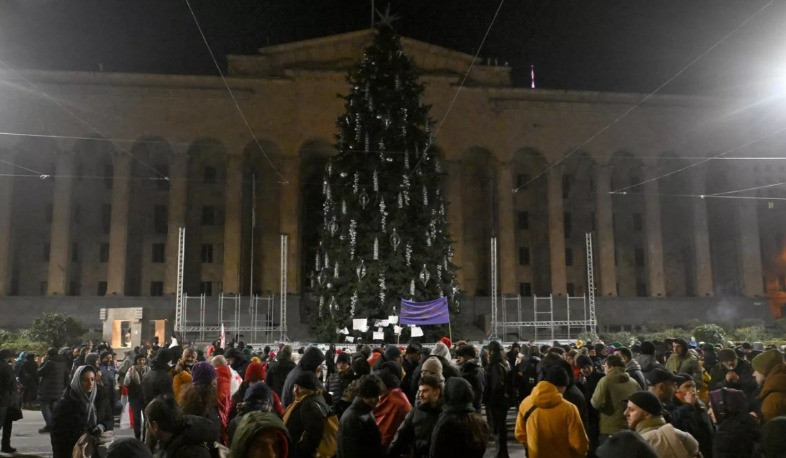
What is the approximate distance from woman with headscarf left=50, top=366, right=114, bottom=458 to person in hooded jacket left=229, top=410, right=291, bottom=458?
3.89 meters

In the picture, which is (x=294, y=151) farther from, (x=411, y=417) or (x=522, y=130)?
(x=411, y=417)

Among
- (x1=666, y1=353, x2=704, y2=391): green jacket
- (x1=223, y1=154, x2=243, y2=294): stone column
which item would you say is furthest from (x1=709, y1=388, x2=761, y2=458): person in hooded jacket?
(x1=223, y1=154, x2=243, y2=294): stone column

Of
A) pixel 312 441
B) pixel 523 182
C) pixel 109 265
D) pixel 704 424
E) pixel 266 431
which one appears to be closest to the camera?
pixel 266 431

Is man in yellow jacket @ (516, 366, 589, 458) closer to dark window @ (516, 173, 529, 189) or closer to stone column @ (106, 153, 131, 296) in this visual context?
stone column @ (106, 153, 131, 296)

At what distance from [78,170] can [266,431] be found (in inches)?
1750

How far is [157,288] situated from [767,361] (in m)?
41.6

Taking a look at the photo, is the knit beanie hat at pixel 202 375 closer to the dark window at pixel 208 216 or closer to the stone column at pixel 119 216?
the stone column at pixel 119 216

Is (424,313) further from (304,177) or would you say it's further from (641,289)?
(641,289)

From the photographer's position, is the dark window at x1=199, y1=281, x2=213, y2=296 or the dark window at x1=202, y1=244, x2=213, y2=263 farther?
the dark window at x1=202, y1=244, x2=213, y2=263

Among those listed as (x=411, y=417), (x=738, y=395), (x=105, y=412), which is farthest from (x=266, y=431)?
(x=105, y=412)

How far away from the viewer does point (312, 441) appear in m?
4.91

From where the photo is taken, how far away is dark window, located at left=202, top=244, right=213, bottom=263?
43312 millimetres

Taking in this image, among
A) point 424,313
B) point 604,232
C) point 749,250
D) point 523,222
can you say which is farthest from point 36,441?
point 749,250

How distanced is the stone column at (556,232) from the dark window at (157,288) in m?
26.8
